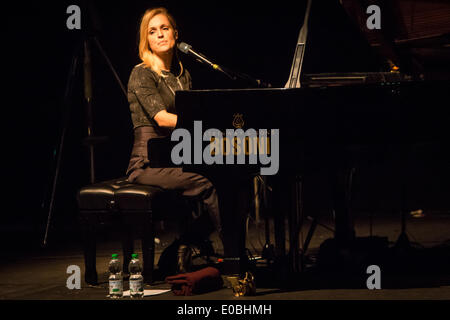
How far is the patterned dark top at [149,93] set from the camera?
3.73 meters

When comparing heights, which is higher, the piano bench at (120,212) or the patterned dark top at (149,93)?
the patterned dark top at (149,93)

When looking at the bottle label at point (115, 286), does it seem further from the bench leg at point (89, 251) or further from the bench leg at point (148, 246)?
the bench leg at point (89, 251)

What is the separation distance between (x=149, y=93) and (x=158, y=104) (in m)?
0.09

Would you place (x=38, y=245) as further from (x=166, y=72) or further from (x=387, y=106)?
(x=387, y=106)

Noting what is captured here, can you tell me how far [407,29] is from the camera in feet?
11.9

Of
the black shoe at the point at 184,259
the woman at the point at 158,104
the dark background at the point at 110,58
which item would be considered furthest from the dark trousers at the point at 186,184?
the dark background at the point at 110,58

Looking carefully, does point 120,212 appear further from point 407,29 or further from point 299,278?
point 407,29

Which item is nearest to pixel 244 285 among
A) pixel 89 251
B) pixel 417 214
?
pixel 89 251

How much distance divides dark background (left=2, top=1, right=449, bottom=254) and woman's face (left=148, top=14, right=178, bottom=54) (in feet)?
8.21

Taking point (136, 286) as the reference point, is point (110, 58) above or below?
above

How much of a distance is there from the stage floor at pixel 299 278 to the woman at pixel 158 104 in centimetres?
53

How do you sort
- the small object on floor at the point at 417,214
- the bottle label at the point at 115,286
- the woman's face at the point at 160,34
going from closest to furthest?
1. the bottle label at the point at 115,286
2. the woman's face at the point at 160,34
3. the small object on floor at the point at 417,214

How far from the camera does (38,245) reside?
5312 mm

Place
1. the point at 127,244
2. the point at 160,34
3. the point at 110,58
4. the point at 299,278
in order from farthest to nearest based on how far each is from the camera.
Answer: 1. the point at 110,58
2. the point at 127,244
3. the point at 160,34
4. the point at 299,278
